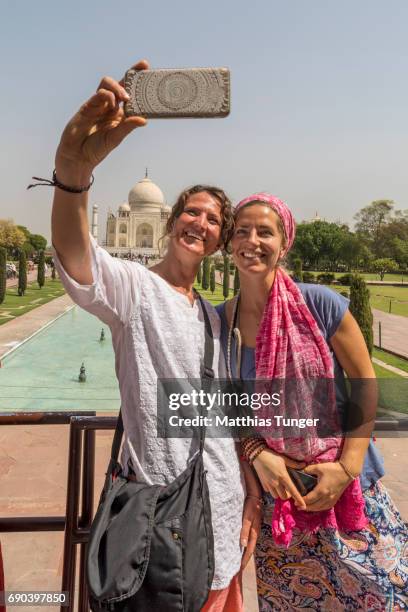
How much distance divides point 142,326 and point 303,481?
505 mm

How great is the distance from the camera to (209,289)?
2098cm

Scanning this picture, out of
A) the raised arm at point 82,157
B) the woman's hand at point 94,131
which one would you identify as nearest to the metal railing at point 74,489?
the raised arm at point 82,157

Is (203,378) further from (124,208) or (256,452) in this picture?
(124,208)

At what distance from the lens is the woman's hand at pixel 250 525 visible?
1065 mm

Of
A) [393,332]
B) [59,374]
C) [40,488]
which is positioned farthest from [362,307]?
[393,332]

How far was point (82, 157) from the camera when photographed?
892mm

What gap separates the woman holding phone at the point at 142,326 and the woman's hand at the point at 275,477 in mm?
49

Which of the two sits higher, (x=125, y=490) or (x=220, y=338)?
(x=220, y=338)

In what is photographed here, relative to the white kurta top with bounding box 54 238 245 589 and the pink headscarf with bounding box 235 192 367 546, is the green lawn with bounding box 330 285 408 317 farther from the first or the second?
the white kurta top with bounding box 54 238 245 589

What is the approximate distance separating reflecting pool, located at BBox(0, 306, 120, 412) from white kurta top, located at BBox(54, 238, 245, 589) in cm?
458

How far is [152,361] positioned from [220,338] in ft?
0.66

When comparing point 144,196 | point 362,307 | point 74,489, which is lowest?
point 362,307

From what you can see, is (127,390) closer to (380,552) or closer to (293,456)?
(293,456)

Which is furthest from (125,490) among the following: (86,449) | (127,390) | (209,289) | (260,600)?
(209,289)
